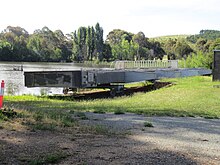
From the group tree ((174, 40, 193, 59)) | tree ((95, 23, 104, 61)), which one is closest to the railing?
tree ((174, 40, 193, 59))

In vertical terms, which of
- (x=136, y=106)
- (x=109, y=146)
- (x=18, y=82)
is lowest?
(x=18, y=82)

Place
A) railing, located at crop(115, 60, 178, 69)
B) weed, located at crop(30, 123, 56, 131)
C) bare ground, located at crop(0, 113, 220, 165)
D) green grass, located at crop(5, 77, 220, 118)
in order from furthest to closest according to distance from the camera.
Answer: railing, located at crop(115, 60, 178, 69)
green grass, located at crop(5, 77, 220, 118)
weed, located at crop(30, 123, 56, 131)
bare ground, located at crop(0, 113, 220, 165)

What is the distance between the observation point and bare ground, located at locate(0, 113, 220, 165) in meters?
5.10

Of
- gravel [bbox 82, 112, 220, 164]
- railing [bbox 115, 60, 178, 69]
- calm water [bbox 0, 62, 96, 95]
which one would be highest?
railing [bbox 115, 60, 178, 69]

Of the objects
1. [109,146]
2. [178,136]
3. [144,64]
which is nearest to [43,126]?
[109,146]

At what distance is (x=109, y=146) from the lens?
5.93 m

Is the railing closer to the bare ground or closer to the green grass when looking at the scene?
the green grass

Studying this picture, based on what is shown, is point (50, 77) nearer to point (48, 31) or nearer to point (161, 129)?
point (161, 129)

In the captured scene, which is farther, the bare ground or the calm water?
the calm water

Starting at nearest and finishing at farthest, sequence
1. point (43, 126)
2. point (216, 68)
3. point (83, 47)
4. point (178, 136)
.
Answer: point (43, 126), point (178, 136), point (216, 68), point (83, 47)

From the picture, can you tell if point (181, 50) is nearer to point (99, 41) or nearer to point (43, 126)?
point (99, 41)

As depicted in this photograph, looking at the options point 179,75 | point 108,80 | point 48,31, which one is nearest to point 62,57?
point 48,31

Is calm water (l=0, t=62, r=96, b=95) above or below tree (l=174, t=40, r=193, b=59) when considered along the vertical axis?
below

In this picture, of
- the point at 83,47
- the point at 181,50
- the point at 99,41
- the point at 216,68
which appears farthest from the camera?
the point at 83,47
